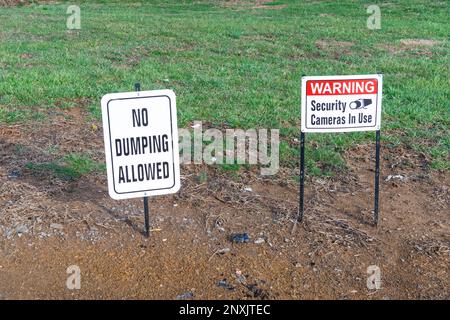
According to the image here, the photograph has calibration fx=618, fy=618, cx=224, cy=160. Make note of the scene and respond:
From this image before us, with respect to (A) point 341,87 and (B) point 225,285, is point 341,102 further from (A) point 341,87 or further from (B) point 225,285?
(B) point 225,285

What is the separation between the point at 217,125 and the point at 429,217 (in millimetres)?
2655

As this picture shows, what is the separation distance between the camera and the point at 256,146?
6113mm

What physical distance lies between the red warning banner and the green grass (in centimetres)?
131

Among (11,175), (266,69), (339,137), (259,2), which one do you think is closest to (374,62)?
(266,69)

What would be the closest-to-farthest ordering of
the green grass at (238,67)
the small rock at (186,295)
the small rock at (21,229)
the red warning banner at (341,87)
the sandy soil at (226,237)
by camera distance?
the small rock at (186,295) → the sandy soil at (226,237) → the red warning banner at (341,87) → the small rock at (21,229) → the green grass at (238,67)

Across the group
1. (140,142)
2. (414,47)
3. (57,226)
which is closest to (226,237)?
(140,142)

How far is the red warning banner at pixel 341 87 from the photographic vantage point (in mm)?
4316

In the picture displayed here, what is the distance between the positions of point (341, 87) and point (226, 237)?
1345 millimetres

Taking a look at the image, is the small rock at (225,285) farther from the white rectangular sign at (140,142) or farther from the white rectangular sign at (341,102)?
the white rectangular sign at (341,102)

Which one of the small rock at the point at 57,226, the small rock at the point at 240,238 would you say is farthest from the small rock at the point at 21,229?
the small rock at the point at 240,238

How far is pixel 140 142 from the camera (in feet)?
13.6

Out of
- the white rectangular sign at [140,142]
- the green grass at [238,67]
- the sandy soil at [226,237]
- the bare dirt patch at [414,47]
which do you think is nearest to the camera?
the sandy soil at [226,237]

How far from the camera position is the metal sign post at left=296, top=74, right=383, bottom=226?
4.32 meters

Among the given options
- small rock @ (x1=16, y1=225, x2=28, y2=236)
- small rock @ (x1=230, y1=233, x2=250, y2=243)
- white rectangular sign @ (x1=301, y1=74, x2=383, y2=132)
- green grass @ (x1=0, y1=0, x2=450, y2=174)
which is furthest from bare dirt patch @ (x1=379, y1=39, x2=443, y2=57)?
small rock @ (x1=16, y1=225, x2=28, y2=236)
